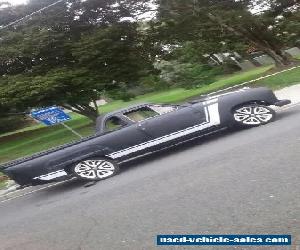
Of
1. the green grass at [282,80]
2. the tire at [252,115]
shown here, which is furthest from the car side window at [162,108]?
the green grass at [282,80]

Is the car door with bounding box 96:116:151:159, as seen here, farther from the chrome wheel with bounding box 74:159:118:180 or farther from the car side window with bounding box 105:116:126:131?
the chrome wheel with bounding box 74:159:118:180

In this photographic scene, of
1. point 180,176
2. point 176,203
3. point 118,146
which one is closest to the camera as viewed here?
point 176,203

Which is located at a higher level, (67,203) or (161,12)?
(161,12)

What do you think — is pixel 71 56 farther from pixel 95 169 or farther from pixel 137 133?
pixel 95 169

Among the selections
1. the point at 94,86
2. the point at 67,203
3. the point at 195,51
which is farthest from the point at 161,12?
the point at 67,203

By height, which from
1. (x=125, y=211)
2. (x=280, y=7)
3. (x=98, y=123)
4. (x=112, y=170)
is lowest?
(x=125, y=211)

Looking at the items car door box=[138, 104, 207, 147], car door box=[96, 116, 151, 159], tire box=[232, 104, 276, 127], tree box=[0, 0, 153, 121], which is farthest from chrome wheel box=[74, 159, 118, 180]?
tree box=[0, 0, 153, 121]

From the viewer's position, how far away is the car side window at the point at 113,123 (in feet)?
31.3

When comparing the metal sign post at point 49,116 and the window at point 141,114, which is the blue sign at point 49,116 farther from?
the window at point 141,114

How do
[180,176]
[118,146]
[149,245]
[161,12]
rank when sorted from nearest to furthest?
[149,245] < [180,176] < [118,146] < [161,12]

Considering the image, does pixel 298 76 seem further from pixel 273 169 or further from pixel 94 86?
pixel 273 169

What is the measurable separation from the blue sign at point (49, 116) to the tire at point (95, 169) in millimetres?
3193

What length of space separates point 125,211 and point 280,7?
21.8 metres

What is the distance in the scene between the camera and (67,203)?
7.99m
